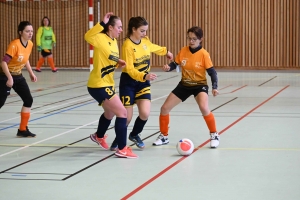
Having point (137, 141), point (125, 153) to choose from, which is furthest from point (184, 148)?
point (137, 141)

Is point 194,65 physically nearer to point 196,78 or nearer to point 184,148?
point 196,78

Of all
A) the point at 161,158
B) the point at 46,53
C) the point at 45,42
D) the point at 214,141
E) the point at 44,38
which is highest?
the point at 44,38

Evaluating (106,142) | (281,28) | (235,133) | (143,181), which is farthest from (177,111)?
(281,28)

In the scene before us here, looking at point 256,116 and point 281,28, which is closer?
point 256,116

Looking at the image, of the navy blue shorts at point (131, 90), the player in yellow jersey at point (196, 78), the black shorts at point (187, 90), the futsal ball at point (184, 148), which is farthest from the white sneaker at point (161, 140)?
the futsal ball at point (184, 148)

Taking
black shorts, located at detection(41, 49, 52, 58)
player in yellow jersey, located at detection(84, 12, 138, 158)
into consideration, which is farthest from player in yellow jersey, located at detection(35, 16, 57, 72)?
player in yellow jersey, located at detection(84, 12, 138, 158)

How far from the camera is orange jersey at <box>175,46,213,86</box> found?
25.0 feet

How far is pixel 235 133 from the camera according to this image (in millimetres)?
8625

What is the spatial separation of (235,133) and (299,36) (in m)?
13.1

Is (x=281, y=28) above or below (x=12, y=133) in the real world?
above

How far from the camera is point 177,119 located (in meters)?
10.1

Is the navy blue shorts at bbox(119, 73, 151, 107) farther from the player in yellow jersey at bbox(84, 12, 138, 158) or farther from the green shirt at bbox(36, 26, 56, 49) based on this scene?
the green shirt at bbox(36, 26, 56, 49)

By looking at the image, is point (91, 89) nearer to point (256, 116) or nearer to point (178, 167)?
point (178, 167)

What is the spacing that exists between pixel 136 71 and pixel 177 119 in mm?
3201
